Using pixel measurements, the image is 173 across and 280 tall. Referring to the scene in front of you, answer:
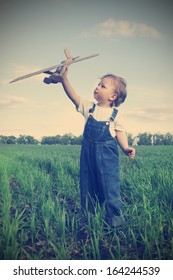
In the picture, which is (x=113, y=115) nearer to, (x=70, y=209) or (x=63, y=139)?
(x=63, y=139)

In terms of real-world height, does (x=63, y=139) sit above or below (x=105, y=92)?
below

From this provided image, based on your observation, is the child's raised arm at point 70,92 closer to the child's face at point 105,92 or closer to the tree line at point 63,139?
the child's face at point 105,92

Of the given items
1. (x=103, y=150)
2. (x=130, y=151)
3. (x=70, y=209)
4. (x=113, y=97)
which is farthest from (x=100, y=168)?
(x=113, y=97)

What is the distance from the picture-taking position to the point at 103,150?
204 cm

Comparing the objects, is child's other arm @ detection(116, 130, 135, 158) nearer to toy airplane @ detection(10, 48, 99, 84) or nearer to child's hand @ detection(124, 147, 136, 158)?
child's hand @ detection(124, 147, 136, 158)

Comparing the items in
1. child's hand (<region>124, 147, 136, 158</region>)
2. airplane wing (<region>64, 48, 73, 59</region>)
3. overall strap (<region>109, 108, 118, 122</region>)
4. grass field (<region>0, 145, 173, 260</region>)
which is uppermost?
airplane wing (<region>64, 48, 73, 59</region>)

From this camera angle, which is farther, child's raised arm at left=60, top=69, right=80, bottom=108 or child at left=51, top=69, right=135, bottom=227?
child's raised arm at left=60, top=69, right=80, bottom=108

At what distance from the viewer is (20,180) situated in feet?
7.30

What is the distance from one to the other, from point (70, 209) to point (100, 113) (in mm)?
624

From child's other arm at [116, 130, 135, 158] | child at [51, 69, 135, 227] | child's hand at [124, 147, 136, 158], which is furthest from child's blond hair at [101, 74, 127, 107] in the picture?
child's hand at [124, 147, 136, 158]

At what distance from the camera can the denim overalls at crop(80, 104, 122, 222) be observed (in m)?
2.04
